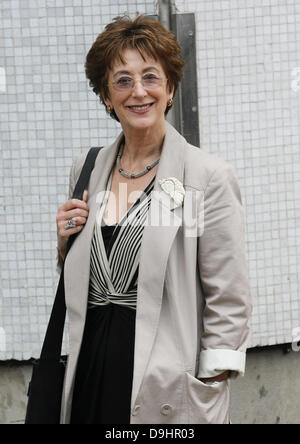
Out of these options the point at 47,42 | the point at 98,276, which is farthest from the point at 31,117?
the point at 98,276

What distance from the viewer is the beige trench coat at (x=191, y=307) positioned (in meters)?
2.59

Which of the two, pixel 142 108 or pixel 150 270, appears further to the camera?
pixel 142 108

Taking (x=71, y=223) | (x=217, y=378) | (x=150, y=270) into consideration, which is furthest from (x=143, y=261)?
(x=217, y=378)

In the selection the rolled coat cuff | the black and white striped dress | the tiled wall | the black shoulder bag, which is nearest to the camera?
the rolled coat cuff

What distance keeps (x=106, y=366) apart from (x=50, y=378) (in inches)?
9.1

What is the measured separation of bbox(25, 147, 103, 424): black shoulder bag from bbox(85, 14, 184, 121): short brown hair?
0.64 m

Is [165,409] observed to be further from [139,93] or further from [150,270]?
[139,93]

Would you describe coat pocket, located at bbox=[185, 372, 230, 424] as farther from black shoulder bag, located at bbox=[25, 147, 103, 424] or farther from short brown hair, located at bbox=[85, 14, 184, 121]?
short brown hair, located at bbox=[85, 14, 184, 121]

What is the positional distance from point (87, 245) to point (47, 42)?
5.12 ft

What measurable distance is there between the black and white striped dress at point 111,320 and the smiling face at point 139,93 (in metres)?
0.23

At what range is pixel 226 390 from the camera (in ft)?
8.98

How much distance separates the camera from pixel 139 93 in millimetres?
2701

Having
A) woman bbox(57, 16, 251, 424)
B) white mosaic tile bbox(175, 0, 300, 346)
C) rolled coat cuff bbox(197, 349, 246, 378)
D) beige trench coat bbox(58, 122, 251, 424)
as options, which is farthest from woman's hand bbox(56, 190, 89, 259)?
white mosaic tile bbox(175, 0, 300, 346)

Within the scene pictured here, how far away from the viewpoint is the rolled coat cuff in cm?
257
